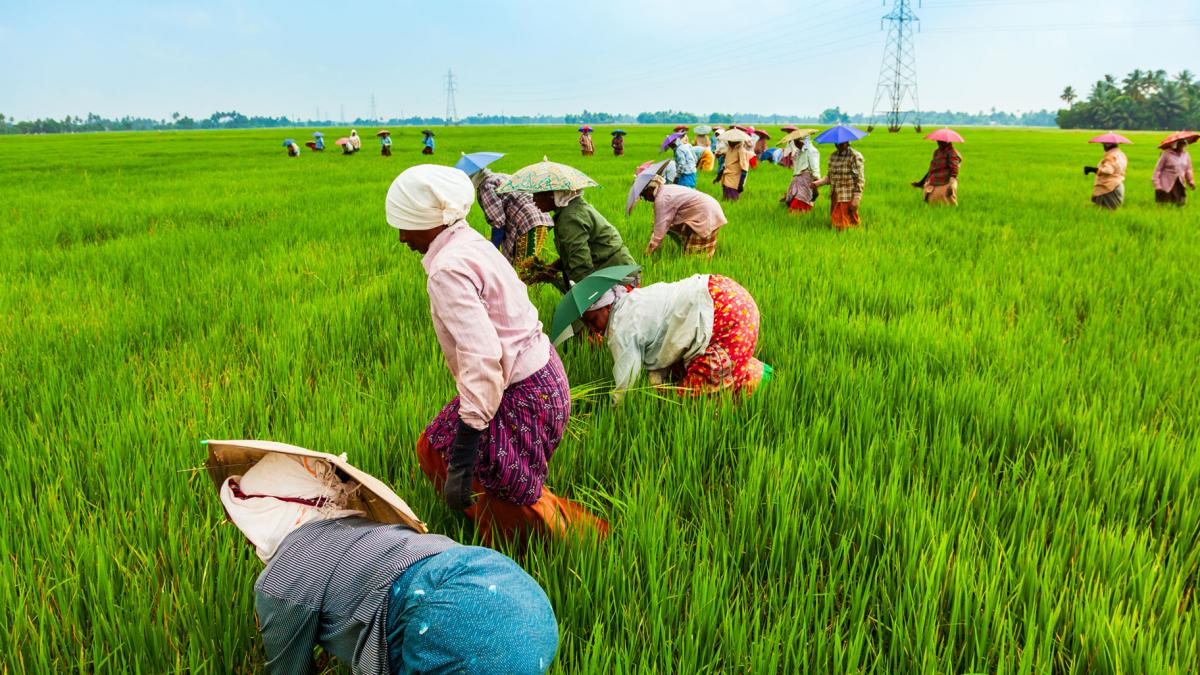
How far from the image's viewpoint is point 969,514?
166cm

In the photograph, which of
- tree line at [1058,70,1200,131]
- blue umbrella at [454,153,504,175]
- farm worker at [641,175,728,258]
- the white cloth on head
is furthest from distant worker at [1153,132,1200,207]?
tree line at [1058,70,1200,131]

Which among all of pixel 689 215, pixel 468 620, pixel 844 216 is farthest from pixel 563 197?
pixel 844 216

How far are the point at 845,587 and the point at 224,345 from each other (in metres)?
3.17

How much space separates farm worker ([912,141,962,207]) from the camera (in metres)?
7.71

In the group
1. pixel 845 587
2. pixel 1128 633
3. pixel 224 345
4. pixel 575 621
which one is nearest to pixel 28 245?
pixel 224 345

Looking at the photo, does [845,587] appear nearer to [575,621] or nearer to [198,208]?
[575,621]

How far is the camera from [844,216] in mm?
6406

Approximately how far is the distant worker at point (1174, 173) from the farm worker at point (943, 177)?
2370mm

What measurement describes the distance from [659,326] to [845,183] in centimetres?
478

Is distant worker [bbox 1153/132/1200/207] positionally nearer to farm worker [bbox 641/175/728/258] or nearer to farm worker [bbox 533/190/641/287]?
farm worker [bbox 641/175/728/258]

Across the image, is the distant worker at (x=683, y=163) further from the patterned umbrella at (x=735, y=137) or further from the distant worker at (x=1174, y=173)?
the distant worker at (x=1174, y=173)

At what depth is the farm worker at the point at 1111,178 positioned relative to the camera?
7332mm

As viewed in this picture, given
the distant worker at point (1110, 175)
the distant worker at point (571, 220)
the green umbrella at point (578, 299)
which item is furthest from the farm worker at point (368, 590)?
the distant worker at point (1110, 175)

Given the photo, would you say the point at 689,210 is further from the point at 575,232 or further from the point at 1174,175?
the point at 1174,175
